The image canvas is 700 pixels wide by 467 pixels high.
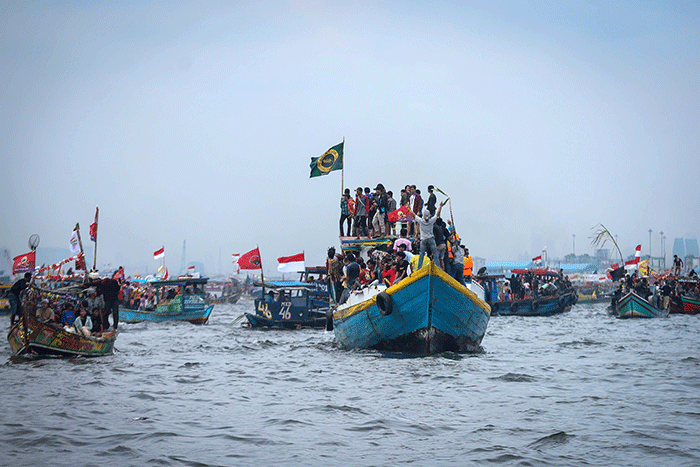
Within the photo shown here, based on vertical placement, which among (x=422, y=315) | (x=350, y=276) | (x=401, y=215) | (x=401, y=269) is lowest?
(x=422, y=315)

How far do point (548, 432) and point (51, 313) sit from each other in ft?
39.6

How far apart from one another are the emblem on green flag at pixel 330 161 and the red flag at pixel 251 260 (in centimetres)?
1033

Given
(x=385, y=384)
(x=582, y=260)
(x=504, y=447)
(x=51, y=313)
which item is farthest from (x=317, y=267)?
(x=582, y=260)

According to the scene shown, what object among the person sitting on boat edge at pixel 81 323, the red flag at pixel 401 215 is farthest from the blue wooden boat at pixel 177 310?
the person sitting on boat edge at pixel 81 323

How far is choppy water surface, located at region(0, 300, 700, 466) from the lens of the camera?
666cm

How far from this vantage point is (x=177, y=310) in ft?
114

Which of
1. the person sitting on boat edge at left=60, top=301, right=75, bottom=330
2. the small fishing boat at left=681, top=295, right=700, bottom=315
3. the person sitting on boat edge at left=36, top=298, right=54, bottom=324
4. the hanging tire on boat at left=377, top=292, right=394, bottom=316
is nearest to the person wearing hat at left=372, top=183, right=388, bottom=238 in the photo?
the hanging tire on boat at left=377, top=292, right=394, bottom=316

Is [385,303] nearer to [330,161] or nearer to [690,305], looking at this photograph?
[330,161]

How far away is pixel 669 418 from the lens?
8.24 metres

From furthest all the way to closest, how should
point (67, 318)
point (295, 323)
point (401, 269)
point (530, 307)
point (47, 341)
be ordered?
point (530, 307), point (295, 323), point (67, 318), point (401, 269), point (47, 341)

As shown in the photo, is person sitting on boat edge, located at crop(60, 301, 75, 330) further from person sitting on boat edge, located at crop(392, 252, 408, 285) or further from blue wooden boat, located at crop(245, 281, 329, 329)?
blue wooden boat, located at crop(245, 281, 329, 329)

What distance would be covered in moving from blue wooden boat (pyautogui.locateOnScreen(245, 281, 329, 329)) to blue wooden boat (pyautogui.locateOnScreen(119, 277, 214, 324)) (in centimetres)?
590

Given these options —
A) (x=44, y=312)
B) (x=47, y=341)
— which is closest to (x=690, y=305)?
(x=44, y=312)

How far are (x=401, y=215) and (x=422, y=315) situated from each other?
5440 millimetres
